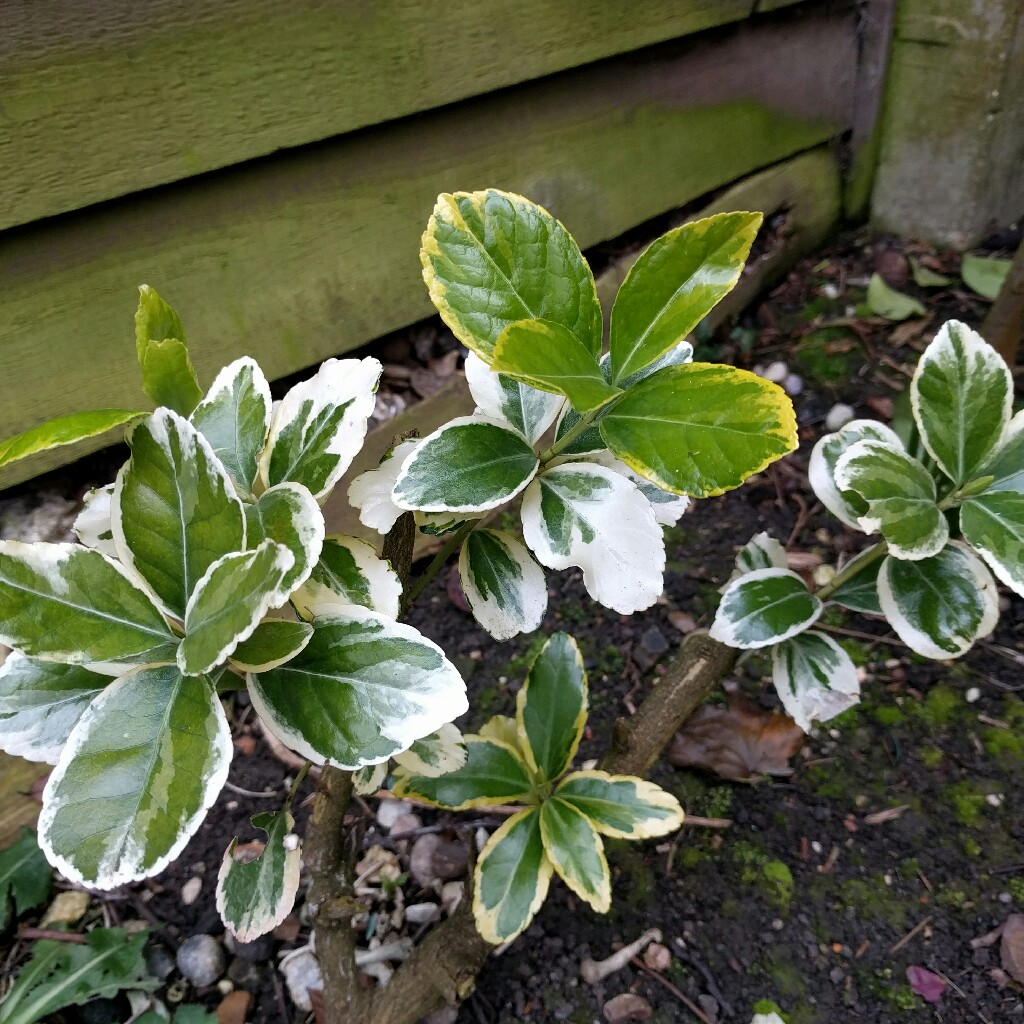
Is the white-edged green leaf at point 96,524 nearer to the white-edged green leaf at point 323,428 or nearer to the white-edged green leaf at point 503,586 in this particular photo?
the white-edged green leaf at point 323,428

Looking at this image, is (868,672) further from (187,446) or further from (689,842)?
(187,446)

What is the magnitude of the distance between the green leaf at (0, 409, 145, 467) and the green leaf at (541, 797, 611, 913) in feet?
2.39

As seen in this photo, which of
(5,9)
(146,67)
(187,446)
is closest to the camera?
(187,446)

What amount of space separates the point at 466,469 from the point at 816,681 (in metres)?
0.71

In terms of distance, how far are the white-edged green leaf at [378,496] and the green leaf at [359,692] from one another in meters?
0.09

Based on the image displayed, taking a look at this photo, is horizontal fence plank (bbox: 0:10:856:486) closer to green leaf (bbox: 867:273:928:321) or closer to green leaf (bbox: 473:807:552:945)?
green leaf (bbox: 867:273:928:321)

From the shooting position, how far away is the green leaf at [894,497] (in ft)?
2.67

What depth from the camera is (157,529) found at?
1.74 ft

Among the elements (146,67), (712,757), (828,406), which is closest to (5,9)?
(146,67)

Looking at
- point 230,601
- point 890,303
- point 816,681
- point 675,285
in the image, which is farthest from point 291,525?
point 890,303

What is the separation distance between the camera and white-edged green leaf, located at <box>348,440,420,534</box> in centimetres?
64

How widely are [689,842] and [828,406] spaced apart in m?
1.17

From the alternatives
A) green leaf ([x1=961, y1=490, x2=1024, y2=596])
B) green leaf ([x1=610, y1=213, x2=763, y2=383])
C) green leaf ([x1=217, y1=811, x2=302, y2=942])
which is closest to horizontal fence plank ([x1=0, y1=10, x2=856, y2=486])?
green leaf ([x1=217, y1=811, x2=302, y2=942])

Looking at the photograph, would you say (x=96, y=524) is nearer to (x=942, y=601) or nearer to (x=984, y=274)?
(x=942, y=601)
